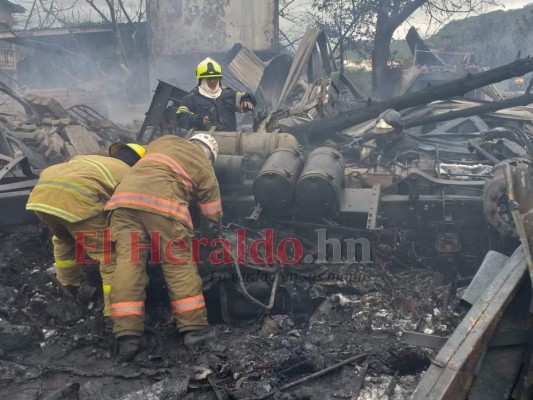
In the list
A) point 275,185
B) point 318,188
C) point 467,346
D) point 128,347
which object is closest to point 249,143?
point 275,185

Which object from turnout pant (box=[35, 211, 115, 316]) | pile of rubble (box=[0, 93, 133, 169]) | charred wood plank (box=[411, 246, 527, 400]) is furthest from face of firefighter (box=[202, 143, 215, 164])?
pile of rubble (box=[0, 93, 133, 169])

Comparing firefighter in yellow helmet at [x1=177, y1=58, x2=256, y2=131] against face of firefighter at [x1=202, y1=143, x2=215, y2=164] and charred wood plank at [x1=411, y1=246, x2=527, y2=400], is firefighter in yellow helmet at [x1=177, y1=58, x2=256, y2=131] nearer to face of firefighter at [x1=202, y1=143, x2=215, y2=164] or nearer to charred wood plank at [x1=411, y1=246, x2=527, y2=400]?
face of firefighter at [x1=202, y1=143, x2=215, y2=164]

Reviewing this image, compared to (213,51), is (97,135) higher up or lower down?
lower down

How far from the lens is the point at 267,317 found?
14.4ft

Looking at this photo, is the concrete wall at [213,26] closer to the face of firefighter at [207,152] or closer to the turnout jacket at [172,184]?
the face of firefighter at [207,152]

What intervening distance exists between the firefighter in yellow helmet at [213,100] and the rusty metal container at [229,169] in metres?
1.15

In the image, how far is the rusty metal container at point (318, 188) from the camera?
5016 millimetres

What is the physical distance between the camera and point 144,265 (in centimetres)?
397

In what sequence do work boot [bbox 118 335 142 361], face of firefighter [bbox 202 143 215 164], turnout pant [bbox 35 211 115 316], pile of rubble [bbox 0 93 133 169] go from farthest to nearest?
pile of rubble [bbox 0 93 133 169] < face of firefighter [bbox 202 143 215 164] < turnout pant [bbox 35 211 115 316] < work boot [bbox 118 335 142 361]

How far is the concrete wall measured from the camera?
16.1m

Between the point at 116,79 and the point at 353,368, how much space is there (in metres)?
16.1

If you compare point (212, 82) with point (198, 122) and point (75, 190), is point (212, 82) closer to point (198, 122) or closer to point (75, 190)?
point (198, 122)

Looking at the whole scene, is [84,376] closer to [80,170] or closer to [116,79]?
[80,170]

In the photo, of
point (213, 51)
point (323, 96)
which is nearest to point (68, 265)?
point (323, 96)
